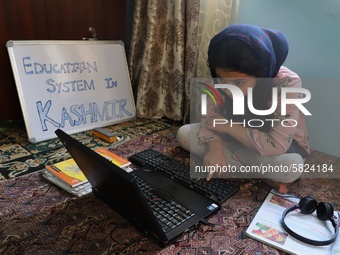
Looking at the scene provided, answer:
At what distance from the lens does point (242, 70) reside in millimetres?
Result: 1033

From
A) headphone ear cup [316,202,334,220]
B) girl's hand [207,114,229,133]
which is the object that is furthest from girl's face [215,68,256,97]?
headphone ear cup [316,202,334,220]

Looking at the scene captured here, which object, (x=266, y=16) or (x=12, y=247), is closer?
(x=12, y=247)

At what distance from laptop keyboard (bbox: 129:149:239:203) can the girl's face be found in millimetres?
372

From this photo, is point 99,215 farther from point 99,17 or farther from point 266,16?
point 99,17

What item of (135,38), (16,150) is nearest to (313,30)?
(135,38)

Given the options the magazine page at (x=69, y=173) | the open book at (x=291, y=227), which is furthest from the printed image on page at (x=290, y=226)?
the magazine page at (x=69, y=173)

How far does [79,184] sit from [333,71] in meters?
1.27

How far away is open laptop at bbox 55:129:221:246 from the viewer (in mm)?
708

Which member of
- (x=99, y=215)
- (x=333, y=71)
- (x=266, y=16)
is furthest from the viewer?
(x=266, y=16)

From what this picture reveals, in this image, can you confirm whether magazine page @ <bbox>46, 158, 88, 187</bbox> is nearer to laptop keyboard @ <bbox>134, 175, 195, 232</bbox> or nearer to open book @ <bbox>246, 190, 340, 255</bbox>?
laptop keyboard @ <bbox>134, 175, 195, 232</bbox>

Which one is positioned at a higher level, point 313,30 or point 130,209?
point 313,30

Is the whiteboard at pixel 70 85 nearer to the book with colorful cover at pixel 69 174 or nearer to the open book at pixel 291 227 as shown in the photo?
the book with colorful cover at pixel 69 174

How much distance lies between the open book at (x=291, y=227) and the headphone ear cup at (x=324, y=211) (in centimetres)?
1

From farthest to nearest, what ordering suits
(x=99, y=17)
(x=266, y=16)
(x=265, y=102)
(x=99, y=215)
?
(x=99, y=17), (x=266, y=16), (x=265, y=102), (x=99, y=215)
